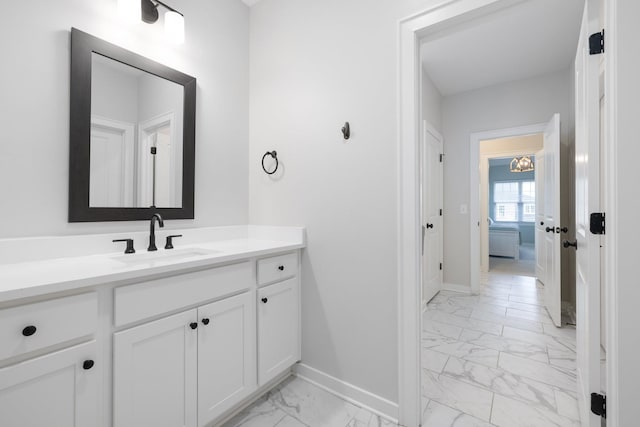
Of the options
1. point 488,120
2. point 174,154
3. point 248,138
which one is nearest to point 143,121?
point 174,154

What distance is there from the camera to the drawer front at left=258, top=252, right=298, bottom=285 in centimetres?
163

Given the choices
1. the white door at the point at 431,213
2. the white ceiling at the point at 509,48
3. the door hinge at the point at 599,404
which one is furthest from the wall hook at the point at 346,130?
the white door at the point at 431,213

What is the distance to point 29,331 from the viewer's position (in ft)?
2.72

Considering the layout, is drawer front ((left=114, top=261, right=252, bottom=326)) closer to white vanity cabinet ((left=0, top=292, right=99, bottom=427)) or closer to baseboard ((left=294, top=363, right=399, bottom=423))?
white vanity cabinet ((left=0, top=292, right=99, bottom=427))

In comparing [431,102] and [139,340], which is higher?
[431,102]

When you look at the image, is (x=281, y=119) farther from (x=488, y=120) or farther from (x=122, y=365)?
(x=488, y=120)

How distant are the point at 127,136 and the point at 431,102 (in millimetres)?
3339

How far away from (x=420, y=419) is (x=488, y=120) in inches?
144

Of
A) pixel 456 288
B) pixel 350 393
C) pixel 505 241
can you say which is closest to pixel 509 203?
pixel 505 241

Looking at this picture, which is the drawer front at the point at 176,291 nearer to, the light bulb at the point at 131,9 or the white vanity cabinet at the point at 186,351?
the white vanity cabinet at the point at 186,351

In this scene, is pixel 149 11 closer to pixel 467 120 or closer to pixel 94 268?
pixel 94 268

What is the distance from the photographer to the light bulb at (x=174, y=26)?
5.36 ft

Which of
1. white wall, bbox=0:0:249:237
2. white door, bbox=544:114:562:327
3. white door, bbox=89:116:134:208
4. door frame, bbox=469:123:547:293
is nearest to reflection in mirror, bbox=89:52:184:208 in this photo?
white door, bbox=89:116:134:208

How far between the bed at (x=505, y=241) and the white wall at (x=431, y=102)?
388 cm
